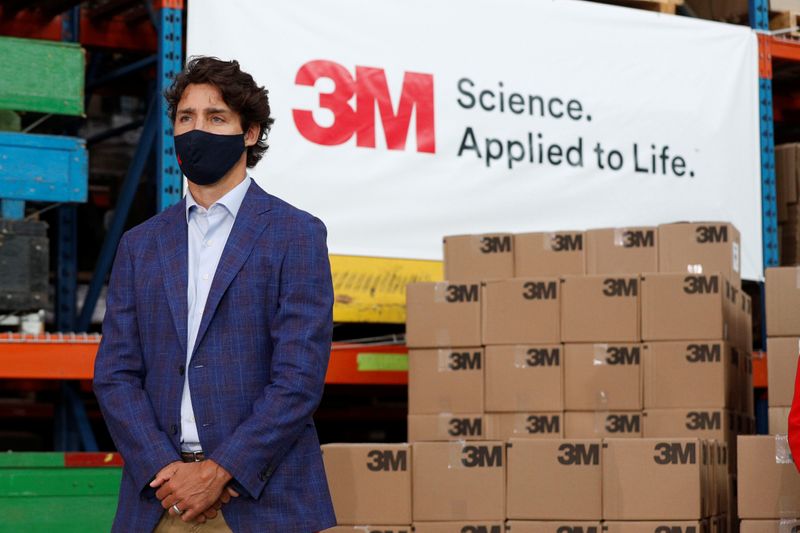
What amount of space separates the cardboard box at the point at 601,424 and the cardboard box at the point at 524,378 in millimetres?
92

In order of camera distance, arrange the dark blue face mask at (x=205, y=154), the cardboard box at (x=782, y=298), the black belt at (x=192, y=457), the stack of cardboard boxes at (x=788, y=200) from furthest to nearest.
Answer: the stack of cardboard boxes at (x=788, y=200), the cardboard box at (x=782, y=298), the dark blue face mask at (x=205, y=154), the black belt at (x=192, y=457)

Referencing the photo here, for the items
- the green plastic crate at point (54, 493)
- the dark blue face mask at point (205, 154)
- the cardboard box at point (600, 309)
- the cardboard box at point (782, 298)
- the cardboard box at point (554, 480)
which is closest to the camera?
the dark blue face mask at point (205, 154)

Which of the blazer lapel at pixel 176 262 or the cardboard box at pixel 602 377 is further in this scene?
the cardboard box at pixel 602 377

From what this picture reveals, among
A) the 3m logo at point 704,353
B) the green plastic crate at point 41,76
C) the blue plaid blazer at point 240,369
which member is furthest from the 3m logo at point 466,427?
the blue plaid blazer at point 240,369

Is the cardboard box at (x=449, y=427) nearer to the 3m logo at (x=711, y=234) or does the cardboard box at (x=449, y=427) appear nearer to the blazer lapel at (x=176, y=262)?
the 3m logo at (x=711, y=234)

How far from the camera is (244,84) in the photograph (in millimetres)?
3668

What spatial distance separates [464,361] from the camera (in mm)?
6543

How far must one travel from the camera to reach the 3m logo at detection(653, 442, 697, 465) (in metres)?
5.68

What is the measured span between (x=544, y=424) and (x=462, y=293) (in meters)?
0.74

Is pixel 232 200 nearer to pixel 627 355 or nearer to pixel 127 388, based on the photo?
pixel 127 388

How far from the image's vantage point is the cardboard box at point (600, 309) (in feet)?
21.0

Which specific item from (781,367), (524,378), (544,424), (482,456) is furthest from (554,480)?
(781,367)

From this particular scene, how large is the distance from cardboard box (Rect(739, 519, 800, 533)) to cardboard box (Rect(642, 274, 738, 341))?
3.88 feet

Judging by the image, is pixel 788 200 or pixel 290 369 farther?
pixel 788 200
